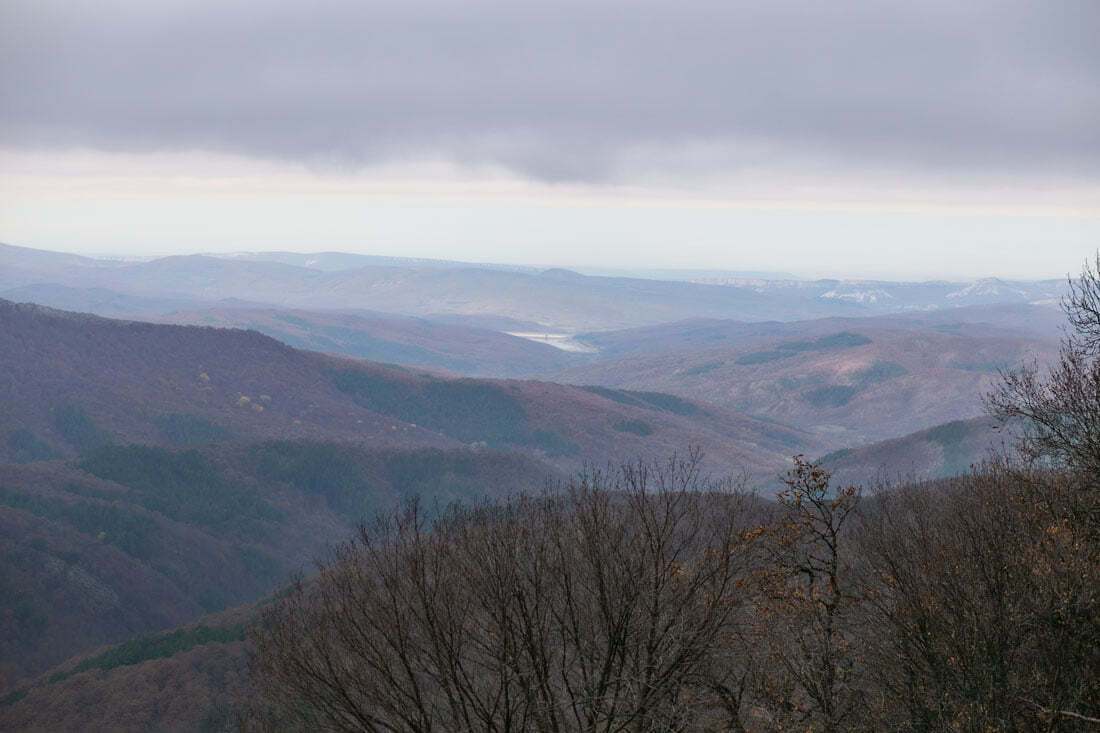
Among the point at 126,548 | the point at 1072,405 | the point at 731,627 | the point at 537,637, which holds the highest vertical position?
the point at 1072,405

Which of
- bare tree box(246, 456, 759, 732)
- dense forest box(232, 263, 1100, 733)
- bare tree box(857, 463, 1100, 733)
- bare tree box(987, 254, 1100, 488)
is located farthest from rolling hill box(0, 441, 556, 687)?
bare tree box(857, 463, 1100, 733)

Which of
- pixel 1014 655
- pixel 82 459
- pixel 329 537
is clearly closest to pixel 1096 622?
pixel 1014 655

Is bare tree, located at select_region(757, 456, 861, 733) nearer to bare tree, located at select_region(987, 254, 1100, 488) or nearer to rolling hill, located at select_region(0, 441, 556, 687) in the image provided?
bare tree, located at select_region(987, 254, 1100, 488)

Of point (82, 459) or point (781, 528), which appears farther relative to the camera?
point (82, 459)

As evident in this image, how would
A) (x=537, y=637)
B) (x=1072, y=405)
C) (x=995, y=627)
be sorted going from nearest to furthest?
(x=995, y=627)
(x=537, y=637)
(x=1072, y=405)

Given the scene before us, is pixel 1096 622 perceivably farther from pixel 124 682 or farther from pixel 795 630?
pixel 124 682

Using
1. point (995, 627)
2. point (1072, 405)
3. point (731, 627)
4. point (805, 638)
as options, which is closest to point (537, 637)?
point (731, 627)

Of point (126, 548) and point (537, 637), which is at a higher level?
point (537, 637)

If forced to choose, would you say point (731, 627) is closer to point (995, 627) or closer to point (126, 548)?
point (995, 627)

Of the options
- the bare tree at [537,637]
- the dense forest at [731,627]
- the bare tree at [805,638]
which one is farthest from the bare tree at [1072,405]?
the bare tree at [537,637]

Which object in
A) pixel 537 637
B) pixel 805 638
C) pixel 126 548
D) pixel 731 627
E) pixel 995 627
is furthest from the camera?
pixel 126 548

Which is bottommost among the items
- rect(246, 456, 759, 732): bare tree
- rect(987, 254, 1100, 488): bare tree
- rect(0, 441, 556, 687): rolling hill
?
rect(0, 441, 556, 687): rolling hill
